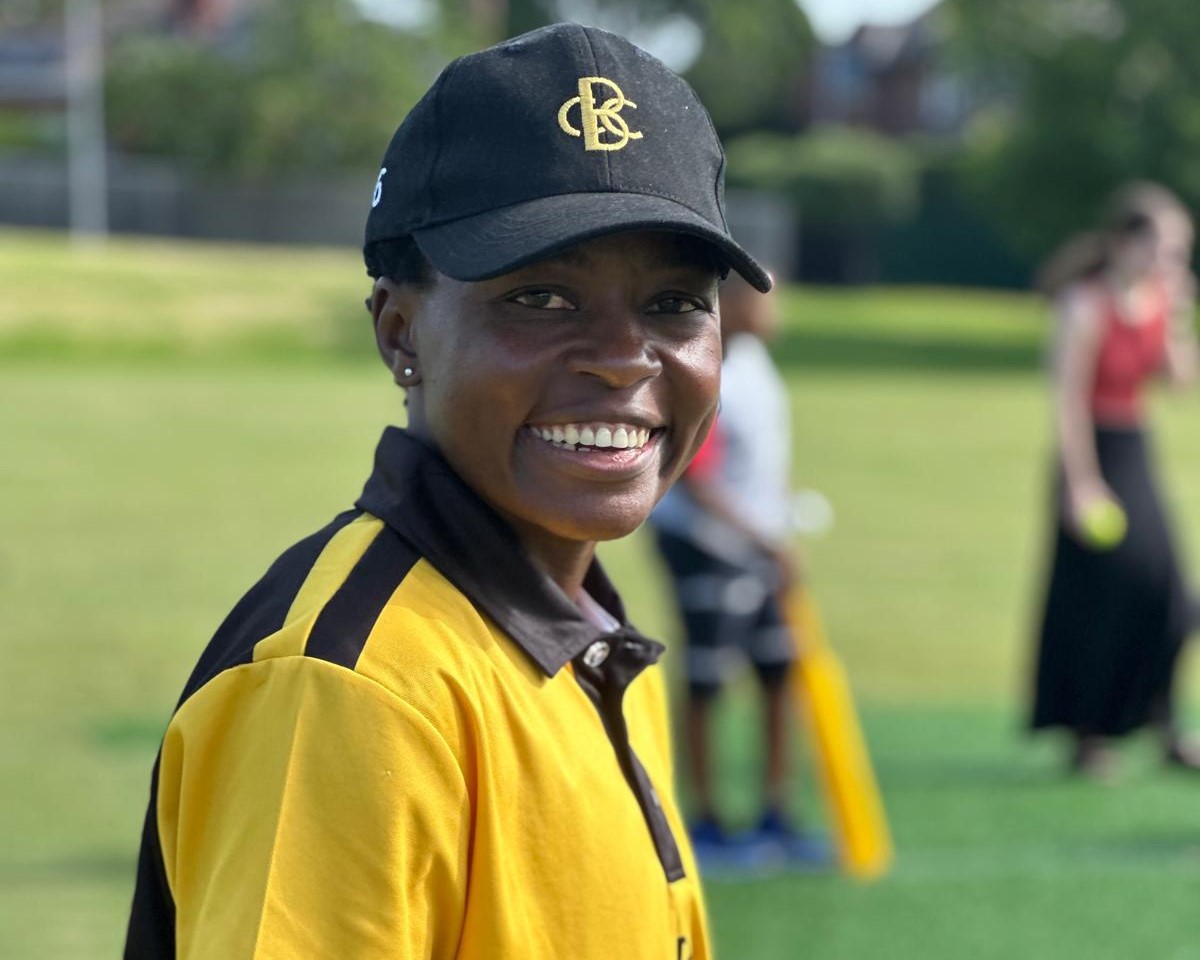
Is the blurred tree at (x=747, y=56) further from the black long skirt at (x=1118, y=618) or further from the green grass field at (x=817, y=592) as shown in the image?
the black long skirt at (x=1118, y=618)

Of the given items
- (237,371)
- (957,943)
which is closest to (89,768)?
(957,943)

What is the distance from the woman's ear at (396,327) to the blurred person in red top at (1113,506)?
221 inches

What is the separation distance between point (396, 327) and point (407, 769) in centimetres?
53

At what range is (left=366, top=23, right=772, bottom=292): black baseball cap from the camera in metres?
1.70

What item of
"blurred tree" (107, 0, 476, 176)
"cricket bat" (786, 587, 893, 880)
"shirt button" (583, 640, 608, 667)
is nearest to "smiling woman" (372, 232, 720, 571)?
"shirt button" (583, 640, 608, 667)

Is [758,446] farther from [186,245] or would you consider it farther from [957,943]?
[186,245]

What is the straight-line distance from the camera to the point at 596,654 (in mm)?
1913

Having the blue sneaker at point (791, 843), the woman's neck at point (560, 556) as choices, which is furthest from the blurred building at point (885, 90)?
the woman's neck at point (560, 556)

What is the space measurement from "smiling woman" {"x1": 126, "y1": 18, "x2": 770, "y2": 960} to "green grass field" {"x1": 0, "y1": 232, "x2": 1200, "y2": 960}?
380cm

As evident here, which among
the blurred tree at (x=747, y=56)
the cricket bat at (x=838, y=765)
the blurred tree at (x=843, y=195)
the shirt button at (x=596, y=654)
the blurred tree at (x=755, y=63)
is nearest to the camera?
the shirt button at (x=596, y=654)

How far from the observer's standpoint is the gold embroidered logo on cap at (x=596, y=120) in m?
1.71

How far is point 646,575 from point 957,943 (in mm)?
6661

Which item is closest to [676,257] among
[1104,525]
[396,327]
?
[396,327]

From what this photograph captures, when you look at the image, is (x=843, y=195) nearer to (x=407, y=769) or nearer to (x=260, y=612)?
(x=260, y=612)
